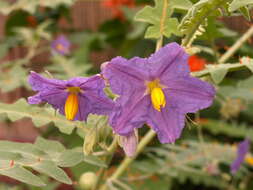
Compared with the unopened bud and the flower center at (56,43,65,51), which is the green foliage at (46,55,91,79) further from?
the unopened bud

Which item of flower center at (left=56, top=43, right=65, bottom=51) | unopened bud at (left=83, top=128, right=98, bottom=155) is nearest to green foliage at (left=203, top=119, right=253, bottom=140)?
flower center at (left=56, top=43, right=65, bottom=51)

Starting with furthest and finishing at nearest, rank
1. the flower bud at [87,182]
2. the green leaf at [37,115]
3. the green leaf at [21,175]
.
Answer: the flower bud at [87,182] → the green leaf at [37,115] → the green leaf at [21,175]

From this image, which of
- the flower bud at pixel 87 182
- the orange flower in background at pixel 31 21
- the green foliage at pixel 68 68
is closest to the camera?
the flower bud at pixel 87 182

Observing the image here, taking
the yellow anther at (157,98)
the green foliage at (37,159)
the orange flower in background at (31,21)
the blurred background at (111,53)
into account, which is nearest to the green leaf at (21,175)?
the green foliage at (37,159)

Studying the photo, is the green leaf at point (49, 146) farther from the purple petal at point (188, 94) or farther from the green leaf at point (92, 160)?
the purple petal at point (188, 94)

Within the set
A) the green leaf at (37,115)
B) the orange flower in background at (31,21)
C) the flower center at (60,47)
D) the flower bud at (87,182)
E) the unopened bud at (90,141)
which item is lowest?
the orange flower in background at (31,21)

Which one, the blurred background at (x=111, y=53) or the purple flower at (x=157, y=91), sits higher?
the purple flower at (x=157, y=91)

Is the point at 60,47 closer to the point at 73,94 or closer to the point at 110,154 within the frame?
the point at 110,154
